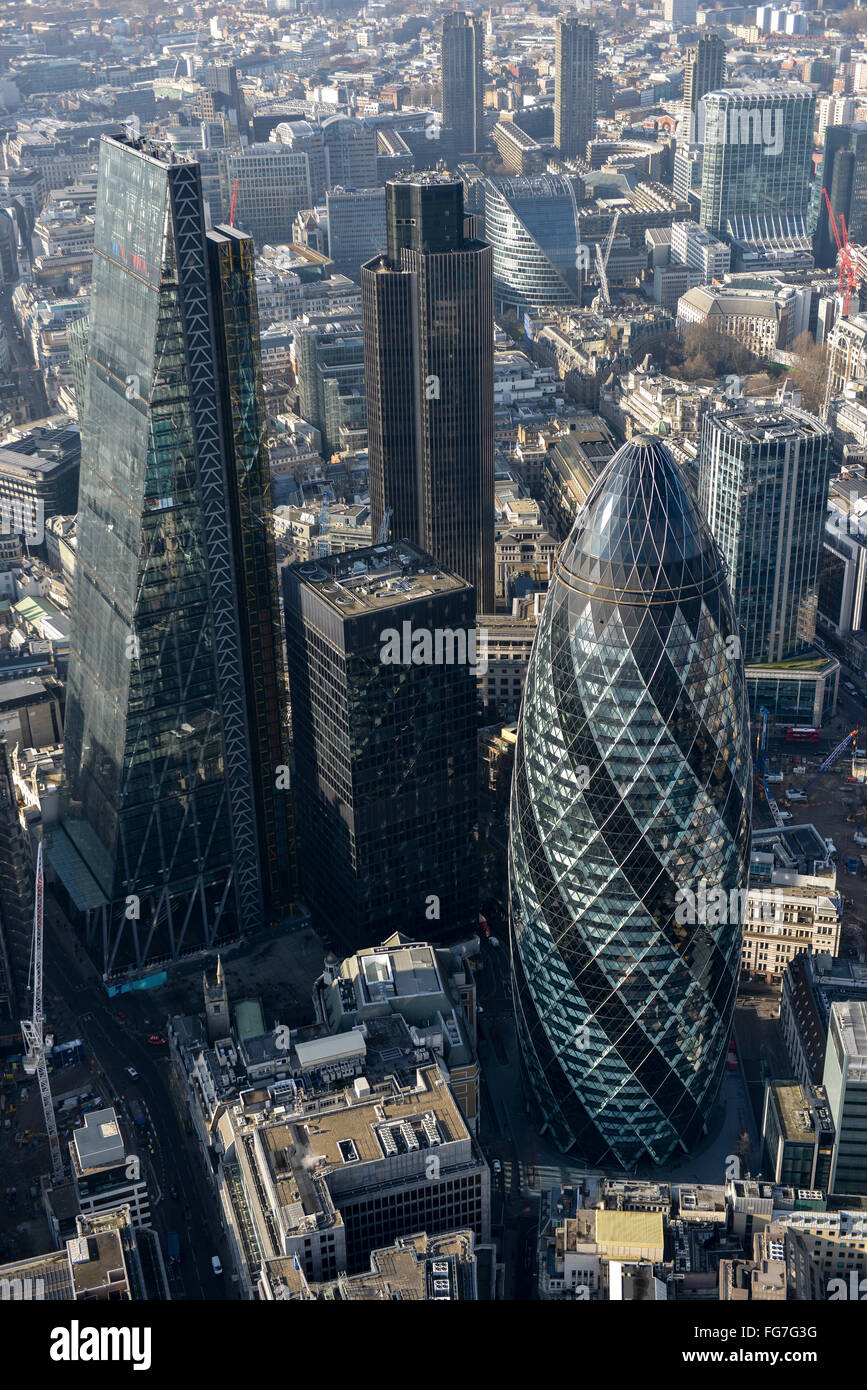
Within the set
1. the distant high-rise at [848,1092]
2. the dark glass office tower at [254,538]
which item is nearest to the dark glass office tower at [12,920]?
the dark glass office tower at [254,538]

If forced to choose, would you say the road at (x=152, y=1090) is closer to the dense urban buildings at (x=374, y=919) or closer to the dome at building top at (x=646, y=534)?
the dense urban buildings at (x=374, y=919)

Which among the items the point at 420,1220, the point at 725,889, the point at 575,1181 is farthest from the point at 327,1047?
the point at 725,889

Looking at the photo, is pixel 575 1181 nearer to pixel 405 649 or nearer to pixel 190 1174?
pixel 190 1174

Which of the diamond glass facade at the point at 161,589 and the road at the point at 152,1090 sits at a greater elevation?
the diamond glass facade at the point at 161,589

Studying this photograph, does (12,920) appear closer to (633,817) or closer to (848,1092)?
(633,817)

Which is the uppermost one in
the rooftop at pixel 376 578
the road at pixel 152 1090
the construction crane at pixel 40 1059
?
the rooftop at pixel 376 578

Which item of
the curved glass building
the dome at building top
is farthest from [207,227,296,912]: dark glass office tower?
the dome at building top

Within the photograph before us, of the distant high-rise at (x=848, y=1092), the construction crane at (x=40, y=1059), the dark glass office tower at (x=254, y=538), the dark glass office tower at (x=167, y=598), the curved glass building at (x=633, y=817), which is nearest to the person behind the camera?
the curved glass building at (x=633, y=817)
